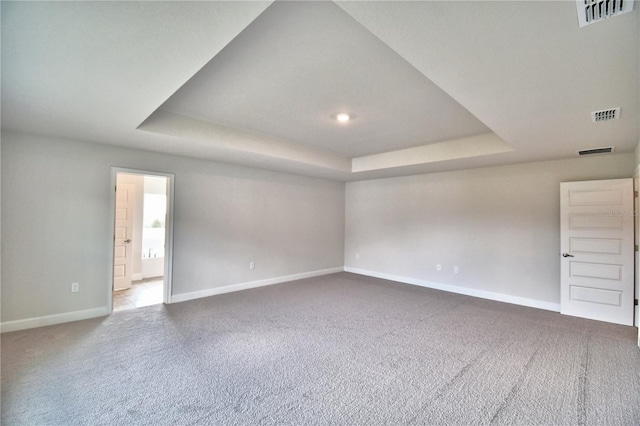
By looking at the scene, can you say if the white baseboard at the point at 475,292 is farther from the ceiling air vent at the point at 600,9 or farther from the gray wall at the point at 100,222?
the ceiling air vent at the point at 600,9

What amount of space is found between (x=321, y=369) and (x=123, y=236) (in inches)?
193

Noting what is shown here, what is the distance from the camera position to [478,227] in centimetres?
530

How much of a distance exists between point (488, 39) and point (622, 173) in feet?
13.8

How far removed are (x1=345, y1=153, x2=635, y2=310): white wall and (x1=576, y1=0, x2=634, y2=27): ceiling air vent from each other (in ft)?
12.9

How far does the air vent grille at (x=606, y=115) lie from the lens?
2566 millimetres

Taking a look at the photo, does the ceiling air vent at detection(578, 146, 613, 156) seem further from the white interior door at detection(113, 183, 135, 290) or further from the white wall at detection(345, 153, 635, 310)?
the white interior door at detection(113, 183, 135, 290)

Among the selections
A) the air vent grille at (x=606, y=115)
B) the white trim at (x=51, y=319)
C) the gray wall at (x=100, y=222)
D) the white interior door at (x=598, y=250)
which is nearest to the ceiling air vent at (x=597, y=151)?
the white interior door at (x=598, y=250)

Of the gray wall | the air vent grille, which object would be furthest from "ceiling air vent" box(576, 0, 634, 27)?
the gray wall

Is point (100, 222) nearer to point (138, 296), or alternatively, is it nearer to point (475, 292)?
point (138, 296)

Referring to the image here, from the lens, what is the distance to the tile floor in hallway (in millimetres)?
4477

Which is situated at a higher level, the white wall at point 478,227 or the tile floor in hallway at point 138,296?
the white wall at point 478,227

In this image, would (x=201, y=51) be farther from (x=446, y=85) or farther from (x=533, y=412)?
(x=533, y=412)

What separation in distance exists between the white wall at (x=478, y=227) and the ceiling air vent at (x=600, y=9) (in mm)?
3921

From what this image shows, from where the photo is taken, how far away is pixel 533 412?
6.70 feet
